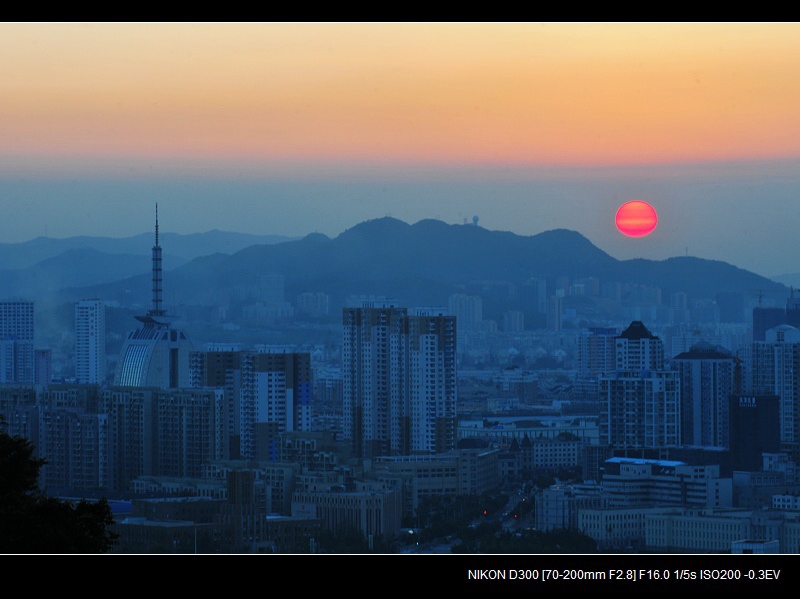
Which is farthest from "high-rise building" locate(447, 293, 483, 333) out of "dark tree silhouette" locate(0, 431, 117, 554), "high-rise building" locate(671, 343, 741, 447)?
"dark tree silhouette" locate(0, 431, 117, 554)

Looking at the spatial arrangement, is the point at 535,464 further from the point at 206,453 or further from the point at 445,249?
the point at 206,453

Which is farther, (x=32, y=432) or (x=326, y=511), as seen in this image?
(x=32, y=432)

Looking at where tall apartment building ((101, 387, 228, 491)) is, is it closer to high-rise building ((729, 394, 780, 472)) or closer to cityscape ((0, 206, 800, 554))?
cityscape ((0, 206, 800, 554))

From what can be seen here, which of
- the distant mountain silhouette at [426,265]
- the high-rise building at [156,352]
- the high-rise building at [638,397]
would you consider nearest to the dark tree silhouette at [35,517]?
the distant mountain silhouette at [426,265]

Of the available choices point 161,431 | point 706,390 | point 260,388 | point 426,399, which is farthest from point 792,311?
point 161,431

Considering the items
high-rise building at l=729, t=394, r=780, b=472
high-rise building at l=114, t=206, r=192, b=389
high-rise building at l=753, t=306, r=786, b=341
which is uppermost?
high-rise building at l=753, t=306, r=786, b=341

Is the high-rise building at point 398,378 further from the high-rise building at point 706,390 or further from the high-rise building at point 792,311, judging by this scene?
the high-rise building at point 792,311
